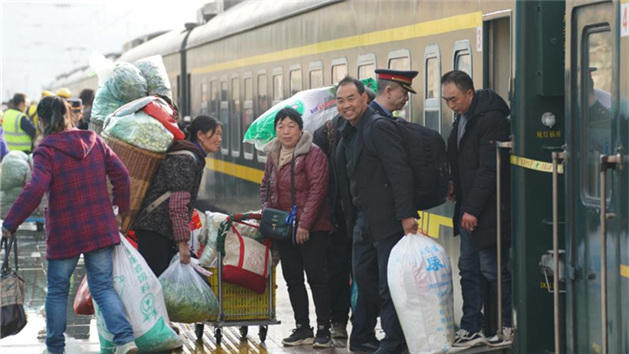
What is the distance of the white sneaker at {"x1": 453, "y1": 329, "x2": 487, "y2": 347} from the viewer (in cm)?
766

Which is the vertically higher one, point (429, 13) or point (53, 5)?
point (53, 5)

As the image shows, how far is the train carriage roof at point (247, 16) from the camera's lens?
13988mm

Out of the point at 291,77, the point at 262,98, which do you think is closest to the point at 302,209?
the point at 291,77

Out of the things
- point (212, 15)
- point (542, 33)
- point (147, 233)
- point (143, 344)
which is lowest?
point (143, 344)

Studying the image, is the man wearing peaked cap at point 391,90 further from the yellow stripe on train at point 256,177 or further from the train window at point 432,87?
the yellow stripe on train at point 256,177

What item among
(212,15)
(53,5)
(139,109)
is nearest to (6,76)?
(53,5)

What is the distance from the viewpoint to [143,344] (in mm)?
8266

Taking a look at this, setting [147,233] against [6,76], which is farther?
[6,76]

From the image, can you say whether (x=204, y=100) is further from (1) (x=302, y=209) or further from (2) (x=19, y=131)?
(1) (x=302, y=209)

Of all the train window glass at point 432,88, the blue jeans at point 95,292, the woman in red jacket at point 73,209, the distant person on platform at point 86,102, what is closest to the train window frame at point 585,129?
the train window glass at point 432,88

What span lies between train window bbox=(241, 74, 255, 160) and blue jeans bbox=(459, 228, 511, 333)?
948 cm

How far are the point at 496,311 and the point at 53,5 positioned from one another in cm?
3568

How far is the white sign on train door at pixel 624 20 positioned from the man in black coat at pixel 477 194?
190 centimetres

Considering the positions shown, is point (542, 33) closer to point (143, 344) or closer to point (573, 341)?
point (573, 341)
